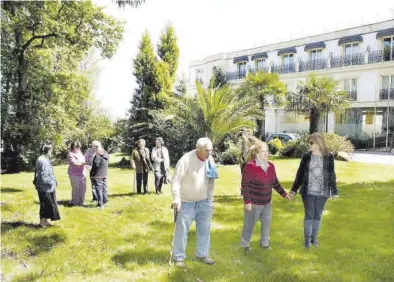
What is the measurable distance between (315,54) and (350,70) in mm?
3499

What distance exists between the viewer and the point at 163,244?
5.68 meters

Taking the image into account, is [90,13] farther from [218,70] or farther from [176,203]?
[218,70]

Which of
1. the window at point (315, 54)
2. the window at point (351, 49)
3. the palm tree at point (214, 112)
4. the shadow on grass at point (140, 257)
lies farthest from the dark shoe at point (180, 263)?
the window at point (315, 54)

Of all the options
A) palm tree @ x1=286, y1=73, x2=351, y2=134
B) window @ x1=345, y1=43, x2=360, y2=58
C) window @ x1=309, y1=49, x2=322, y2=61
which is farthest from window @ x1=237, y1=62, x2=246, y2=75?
palm tree @ x1=286, y1=73, x2=351, y2=134

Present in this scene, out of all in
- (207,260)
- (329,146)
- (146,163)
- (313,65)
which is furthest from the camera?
(313,65)

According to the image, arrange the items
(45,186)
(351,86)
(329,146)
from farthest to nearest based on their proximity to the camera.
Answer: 1. (351,86)
2. (329,146)
3. (45,186)

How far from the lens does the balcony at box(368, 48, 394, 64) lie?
24227 mm

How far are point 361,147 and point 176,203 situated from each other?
810 inches

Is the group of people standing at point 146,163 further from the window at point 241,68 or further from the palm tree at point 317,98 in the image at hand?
the window at point 241,68

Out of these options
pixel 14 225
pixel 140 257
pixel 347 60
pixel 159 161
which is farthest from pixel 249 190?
pixel 347 60

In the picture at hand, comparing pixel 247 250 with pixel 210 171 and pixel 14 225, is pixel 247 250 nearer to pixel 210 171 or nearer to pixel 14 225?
pixel 210 171

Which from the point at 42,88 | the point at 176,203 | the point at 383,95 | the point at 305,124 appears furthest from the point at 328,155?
the point at 383,95

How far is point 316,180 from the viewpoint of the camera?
5348 millimetres

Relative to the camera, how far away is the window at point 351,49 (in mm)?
26087
